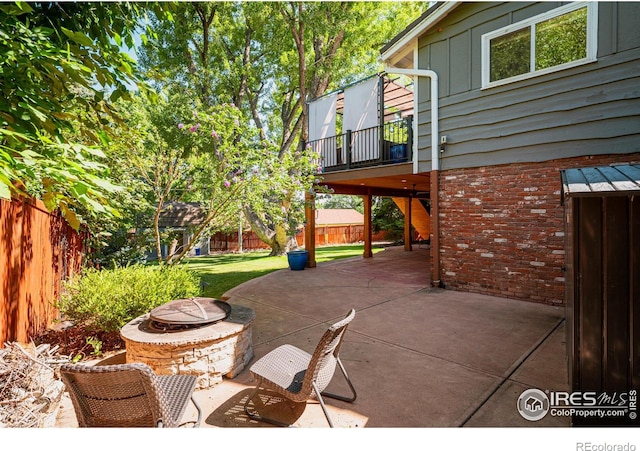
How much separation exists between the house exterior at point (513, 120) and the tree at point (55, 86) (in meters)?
5.83

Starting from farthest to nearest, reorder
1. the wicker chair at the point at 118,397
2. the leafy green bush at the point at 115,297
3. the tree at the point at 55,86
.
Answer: the leafy green bush at the point at 115,297
the tree at the point at 55,86
the wicker chair at the point at 118,397

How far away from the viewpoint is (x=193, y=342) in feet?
11.0

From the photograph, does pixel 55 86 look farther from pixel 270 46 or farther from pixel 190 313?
pixel 270 46

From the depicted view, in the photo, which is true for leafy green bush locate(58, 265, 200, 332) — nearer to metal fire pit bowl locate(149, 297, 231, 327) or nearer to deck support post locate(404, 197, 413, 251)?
metal fire pit bowl locate(149, 297, 231, 327)

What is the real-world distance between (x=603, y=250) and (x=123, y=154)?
24.8 feet

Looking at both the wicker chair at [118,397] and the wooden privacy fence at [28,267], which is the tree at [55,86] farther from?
the wooden privacy fence at [28,267]

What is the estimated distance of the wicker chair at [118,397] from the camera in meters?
2.06

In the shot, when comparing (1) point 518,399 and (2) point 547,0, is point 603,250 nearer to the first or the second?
(1) point 518,399

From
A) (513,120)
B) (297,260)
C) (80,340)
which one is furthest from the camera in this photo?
(297,260)

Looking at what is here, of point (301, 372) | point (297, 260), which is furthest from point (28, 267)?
point (297, 260)

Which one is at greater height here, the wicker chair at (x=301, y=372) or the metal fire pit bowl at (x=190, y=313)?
the metal fire pit bowl at (x=190, y=313)

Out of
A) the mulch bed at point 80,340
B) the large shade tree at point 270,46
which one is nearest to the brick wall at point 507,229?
the large shade tree at point 270,46

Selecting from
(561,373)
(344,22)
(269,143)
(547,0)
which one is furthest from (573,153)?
(344,22)

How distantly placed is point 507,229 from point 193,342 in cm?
601
